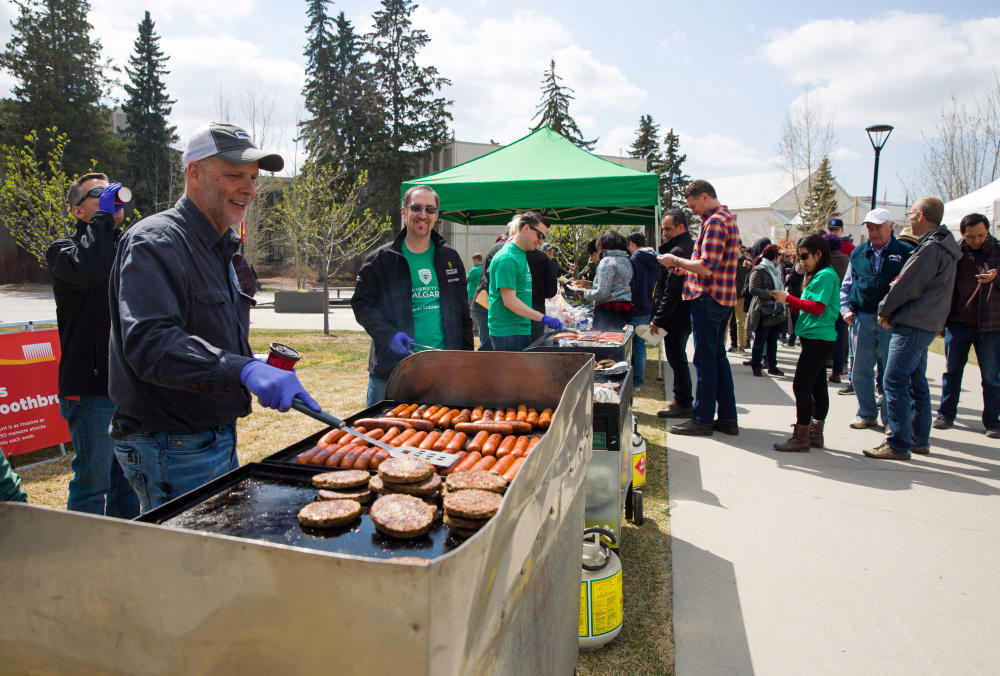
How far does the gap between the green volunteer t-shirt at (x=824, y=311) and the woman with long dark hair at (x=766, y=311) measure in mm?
2324

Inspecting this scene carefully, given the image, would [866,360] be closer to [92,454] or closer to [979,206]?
[92,454]

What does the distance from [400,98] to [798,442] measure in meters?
36.7

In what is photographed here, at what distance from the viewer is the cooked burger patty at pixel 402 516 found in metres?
1.50

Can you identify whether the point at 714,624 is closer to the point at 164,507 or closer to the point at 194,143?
the point at 164,507

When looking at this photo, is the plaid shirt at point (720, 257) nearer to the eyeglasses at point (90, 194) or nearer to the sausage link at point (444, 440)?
the sausage link at point (444, 440)

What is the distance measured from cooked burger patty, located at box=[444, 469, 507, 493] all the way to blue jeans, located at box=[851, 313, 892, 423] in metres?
5.58

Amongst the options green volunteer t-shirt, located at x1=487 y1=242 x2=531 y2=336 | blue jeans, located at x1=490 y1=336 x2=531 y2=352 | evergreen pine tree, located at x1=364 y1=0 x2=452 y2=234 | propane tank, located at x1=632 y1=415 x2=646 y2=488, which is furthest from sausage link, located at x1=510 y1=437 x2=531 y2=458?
evergreen pine tree, located at x1=364 y1=0 x2=452 y2=234

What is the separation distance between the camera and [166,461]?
2008 millimetres

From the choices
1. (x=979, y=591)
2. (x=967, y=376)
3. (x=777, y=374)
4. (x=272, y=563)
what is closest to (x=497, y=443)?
(x=272, y=563)

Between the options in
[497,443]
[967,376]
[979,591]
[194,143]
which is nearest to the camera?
[194,143]

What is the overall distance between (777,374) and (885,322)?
441cm

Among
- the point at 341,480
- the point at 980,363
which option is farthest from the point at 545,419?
the point at 980,363

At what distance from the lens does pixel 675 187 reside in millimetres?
45875

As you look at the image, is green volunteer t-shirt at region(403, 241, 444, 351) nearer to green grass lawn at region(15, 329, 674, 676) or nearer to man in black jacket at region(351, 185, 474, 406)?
man in black jacket at region(351, 185, 474, 406)
